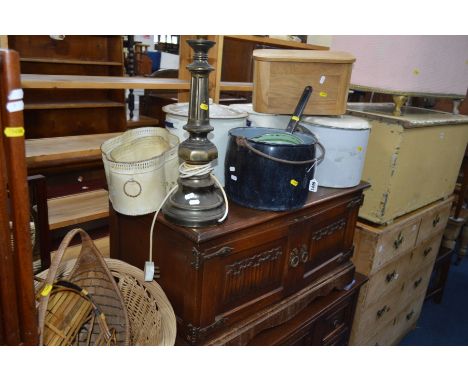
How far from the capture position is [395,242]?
2002 mm

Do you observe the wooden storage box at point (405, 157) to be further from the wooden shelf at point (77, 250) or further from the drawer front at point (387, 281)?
the wooden shelf at point (77, 250)

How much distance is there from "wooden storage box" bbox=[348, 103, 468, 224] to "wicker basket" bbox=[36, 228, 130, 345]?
123 centimetres

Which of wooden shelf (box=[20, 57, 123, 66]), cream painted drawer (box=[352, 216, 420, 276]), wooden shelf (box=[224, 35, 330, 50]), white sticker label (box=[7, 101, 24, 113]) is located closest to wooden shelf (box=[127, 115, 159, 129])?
wooden shelf (box=[20, 57, 123, 66])

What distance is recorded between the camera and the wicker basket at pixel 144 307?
107cm

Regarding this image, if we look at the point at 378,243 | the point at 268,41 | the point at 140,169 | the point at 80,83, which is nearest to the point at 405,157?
the point at 378,243

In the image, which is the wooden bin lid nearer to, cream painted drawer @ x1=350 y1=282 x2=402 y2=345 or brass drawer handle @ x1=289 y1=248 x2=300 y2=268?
brass drawer handle @ x1=289 y1=248 x2=300 y2=268

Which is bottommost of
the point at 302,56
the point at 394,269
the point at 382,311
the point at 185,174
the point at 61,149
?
the point at 382,311

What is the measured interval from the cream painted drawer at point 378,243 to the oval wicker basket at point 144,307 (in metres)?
1.10

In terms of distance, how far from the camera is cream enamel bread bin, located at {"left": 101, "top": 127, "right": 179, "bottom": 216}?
110 centimetres

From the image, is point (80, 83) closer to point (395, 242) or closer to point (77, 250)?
point (77, 250)

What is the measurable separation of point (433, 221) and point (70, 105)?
2.63 metres

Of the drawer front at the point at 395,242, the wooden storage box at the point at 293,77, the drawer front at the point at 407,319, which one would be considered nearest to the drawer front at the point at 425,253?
the drawer front at the point at 395,242
